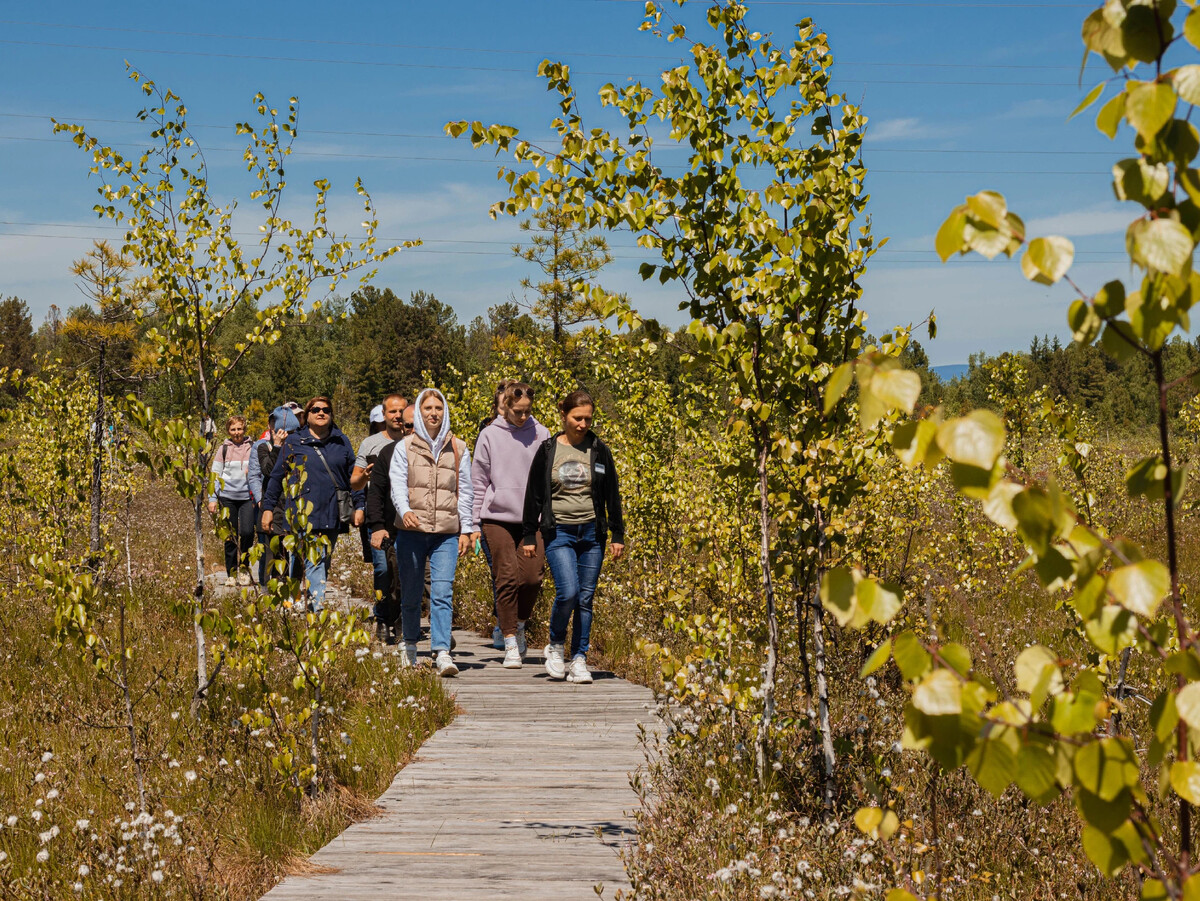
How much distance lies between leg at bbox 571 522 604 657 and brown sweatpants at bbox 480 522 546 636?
2.29 ft

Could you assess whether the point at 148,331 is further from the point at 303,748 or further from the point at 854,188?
the point at 854,188

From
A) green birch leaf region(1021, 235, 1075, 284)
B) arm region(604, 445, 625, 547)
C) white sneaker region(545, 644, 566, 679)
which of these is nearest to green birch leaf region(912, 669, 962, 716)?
green birch leaf region(1021, 235, 1075, 284)

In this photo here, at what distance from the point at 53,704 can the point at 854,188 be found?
642 centimetres

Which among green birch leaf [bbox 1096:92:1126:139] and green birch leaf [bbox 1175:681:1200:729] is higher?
green birch leaf [bbox 1096:92:1126:139]

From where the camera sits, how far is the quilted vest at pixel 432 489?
805 centimetres

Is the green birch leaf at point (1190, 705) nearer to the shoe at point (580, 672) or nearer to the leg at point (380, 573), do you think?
the shoe at point (580, 672)

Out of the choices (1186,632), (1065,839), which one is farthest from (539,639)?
(1186,632)

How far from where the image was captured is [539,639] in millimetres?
9945

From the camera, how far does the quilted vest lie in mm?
8055

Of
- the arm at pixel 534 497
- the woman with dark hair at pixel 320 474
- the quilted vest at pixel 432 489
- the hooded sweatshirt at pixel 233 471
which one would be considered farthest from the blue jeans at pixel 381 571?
the hooded sweatshirt at pixel 233 471

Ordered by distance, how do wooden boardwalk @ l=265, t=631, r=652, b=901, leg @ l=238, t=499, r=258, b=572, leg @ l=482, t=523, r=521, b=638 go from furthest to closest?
leg @ l=238, t=499, r=258, b=572, leg @ l=482, t=523, r=521, b=638, wooden boardwalk @ l=265, t=631, r=652, b=901

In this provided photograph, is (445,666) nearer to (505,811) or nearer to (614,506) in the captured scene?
(614,506)

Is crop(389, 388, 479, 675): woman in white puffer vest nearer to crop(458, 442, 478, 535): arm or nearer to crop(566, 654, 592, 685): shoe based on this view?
crop(458, 442, 478, 535): arm

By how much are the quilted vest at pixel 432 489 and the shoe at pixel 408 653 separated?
1.01 metres
